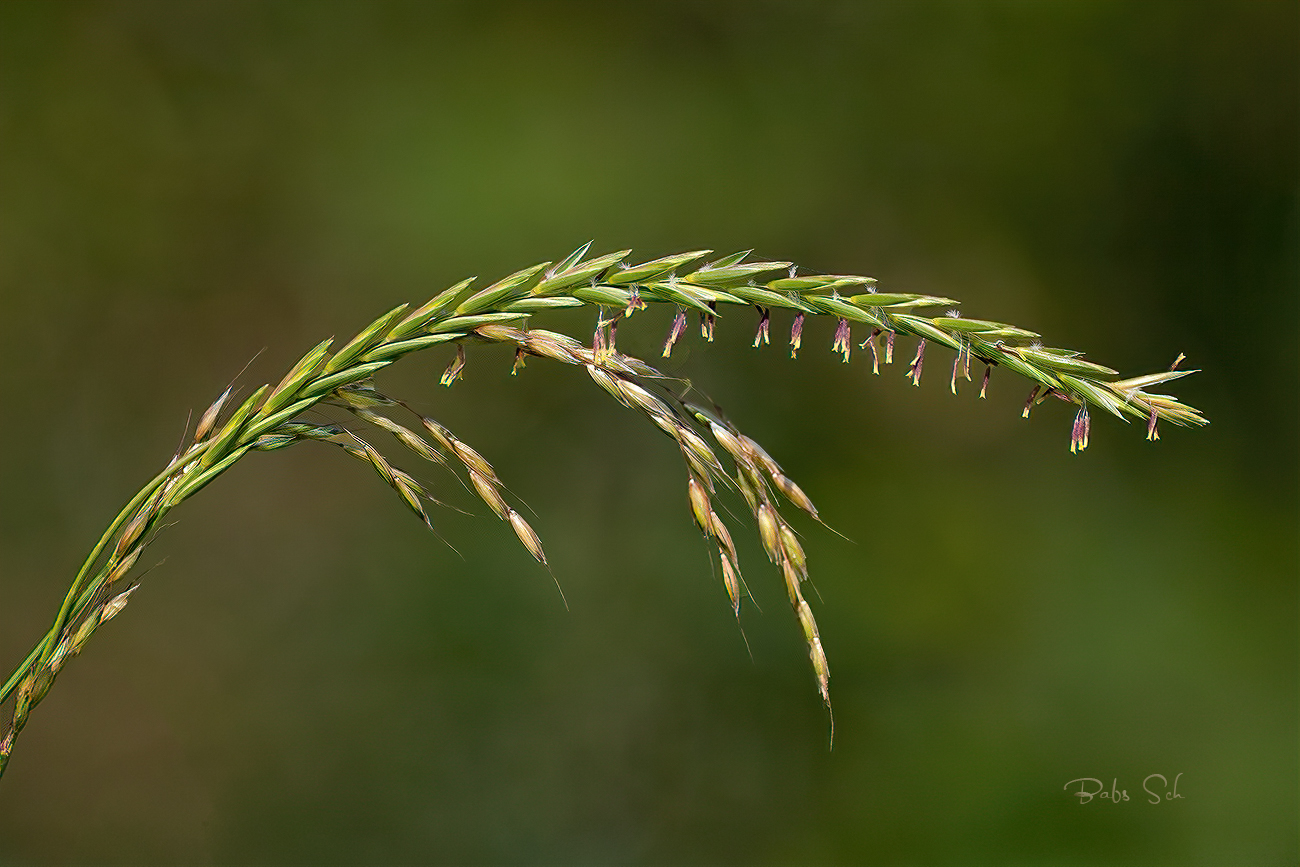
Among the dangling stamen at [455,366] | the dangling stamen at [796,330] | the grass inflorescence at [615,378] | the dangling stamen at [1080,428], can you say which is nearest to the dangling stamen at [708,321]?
the grass inflorescence at [615,378]

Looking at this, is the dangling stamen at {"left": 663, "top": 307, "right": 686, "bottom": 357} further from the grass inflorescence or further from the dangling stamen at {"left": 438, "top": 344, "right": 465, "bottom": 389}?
the dangling stamen at {"left": 438, "top": 344, "right": 465, "bottom": 389}

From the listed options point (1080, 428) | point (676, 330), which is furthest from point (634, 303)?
point (1080, 428)

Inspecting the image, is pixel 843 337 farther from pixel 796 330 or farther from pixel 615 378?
pixel 615 378

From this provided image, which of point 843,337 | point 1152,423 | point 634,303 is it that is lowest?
point 1152,423

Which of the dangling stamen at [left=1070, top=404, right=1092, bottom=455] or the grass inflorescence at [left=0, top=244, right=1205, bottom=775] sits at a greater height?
the grass inflorescence at [left=0, top=244, right=1205, bottom=775]

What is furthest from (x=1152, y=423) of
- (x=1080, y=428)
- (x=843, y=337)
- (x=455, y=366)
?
(x=455, y=366)

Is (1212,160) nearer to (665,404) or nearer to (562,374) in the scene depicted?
(562,374)

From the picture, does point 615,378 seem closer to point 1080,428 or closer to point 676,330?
point 676,330

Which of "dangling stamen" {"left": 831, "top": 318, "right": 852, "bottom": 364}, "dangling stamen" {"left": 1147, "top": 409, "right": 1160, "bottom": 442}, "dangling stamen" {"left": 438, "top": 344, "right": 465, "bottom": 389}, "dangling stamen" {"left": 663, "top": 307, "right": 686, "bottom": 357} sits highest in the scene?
"dangling stamen" {"left": 438, "top": 344, "right": 465, "bottom": 389}

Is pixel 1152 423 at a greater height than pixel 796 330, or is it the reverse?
pixel 796 330

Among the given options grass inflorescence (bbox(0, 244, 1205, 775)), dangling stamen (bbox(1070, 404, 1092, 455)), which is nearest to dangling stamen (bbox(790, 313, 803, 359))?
grass inflorescence (bbox(0, 244, 1205, 775))
